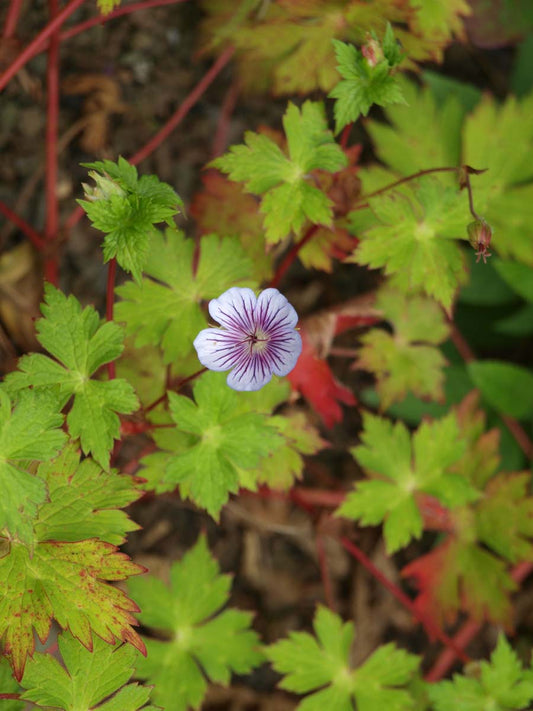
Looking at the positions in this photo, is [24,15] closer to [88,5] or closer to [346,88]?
[88,5]

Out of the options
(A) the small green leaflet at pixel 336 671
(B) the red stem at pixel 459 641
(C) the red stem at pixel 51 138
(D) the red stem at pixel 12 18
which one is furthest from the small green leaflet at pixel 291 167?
(B) the red stem at pixel 459 641

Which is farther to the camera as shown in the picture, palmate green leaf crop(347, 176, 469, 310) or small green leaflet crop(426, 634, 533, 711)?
small green leaflet crop(426, 634, 533, 711)

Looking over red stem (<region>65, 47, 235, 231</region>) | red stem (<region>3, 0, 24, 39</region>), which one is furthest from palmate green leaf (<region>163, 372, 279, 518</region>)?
red stem (<region>3, 0, 24, 39</region>)

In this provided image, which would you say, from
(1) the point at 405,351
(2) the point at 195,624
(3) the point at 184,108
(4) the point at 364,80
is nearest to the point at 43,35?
(3) the point at 184,108

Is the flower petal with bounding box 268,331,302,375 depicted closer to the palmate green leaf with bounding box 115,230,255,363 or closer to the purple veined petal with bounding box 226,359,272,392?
the purple veined petal with bounding box 226,359,272,392

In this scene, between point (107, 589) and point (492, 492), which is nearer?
point (107, 589)

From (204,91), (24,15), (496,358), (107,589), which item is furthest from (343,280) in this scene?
(107,589)
